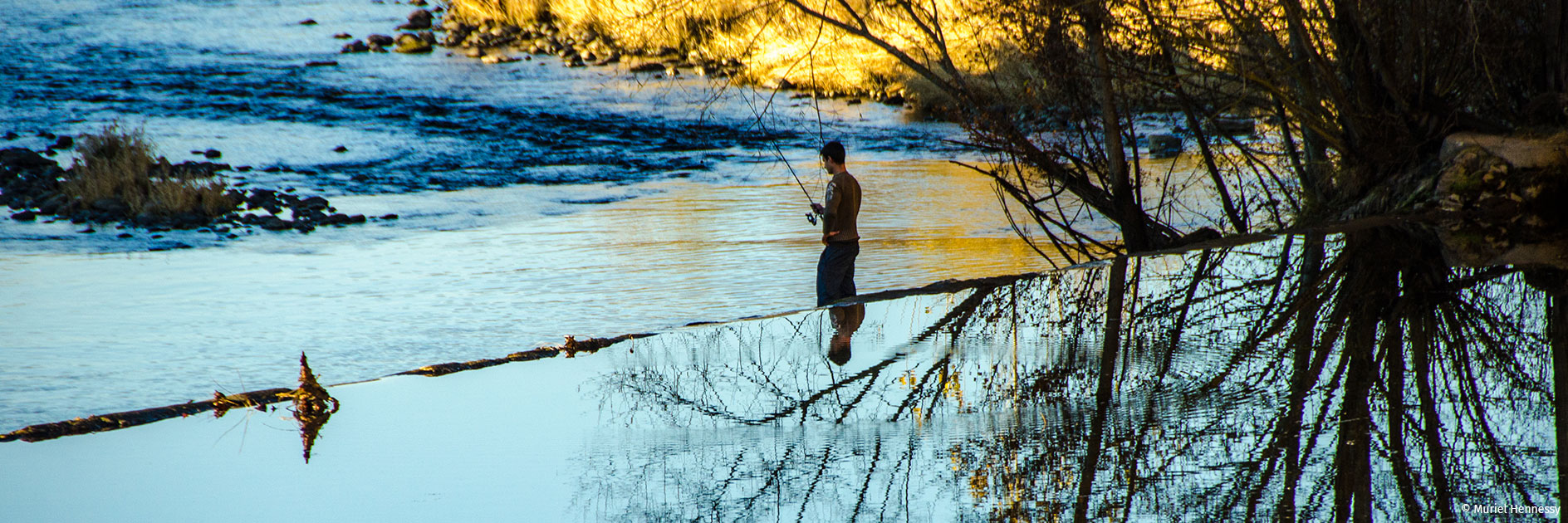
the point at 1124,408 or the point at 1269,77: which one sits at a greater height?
the point at 1269,77

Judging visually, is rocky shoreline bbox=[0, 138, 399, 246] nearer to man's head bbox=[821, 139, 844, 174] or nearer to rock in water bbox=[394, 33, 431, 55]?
man's head bbox=[821, 139, 844, 174]

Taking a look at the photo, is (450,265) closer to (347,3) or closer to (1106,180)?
(1106,180)

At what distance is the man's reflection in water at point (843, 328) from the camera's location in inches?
246

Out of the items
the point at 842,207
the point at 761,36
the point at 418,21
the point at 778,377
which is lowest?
the point at 778,377

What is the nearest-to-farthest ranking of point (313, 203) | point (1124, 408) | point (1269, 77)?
point (1124, 408), point (1269, 77), point (313, 203)

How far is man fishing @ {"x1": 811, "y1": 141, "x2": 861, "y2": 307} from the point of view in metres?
7.81

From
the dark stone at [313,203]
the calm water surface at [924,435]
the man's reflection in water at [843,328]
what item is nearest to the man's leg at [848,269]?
the man's reflection in water at [843,328]

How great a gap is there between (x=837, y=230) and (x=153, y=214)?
12.7m

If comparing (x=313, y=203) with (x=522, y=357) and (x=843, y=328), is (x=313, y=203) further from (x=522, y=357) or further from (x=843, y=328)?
(x=843, y=328)

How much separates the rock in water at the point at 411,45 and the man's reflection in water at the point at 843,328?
28.0 meters

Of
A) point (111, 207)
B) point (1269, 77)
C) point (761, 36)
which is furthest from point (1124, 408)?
point (111, 207)

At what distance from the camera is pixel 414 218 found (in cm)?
1730

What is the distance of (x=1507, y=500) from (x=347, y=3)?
131ft

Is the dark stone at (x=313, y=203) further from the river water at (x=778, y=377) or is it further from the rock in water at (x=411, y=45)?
the rock in water at (x=411, y=45)
